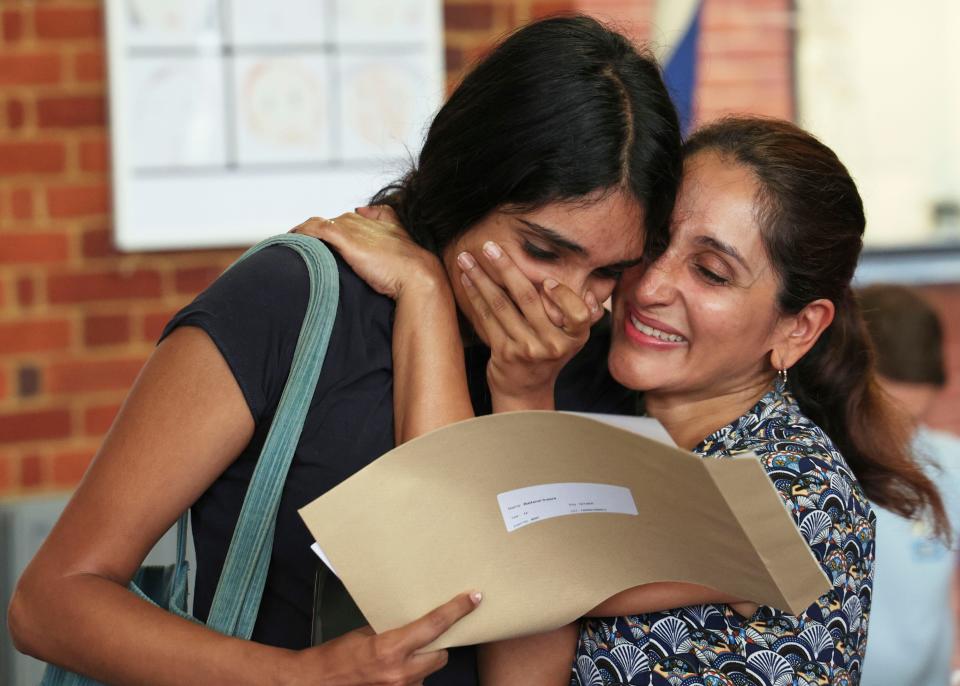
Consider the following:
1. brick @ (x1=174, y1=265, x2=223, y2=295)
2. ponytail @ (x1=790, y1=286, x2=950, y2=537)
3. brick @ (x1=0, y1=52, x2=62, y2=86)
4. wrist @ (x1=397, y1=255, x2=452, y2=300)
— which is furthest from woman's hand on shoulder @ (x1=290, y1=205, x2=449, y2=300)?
brick @ (x1=0, y1=52, x2=62, y2=86)

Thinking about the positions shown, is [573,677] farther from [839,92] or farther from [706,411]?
[839,92]

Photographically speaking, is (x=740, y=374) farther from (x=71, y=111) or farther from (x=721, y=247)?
(x=71, y=111)

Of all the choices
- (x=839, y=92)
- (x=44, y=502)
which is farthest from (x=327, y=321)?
(x=839, y=92)

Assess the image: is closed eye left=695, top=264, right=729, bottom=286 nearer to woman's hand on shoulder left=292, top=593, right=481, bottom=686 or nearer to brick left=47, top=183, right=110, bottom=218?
woman's hand on shoulder left=292, top=593, right=481, bottom=686

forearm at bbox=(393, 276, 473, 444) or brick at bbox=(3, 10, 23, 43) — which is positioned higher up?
brick at bbox=(3, 10, 23, 43)

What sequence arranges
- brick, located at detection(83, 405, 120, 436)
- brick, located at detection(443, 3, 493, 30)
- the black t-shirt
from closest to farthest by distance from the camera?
the black t-shirt
brick, located at detection(83, 405, 120, 436)
brick, located at detection(443, 3, 493, 30)

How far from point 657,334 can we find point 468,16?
1.63 meters

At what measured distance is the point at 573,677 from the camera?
1426mm

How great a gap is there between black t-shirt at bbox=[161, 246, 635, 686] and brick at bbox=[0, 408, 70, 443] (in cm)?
152

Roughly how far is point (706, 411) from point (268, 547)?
0.62 metres

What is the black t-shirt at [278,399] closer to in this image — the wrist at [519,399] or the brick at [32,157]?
the wrist at [519,399]

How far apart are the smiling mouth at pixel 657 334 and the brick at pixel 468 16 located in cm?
160

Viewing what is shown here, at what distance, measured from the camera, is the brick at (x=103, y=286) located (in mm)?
2695

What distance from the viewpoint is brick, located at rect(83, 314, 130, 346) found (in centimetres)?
272
